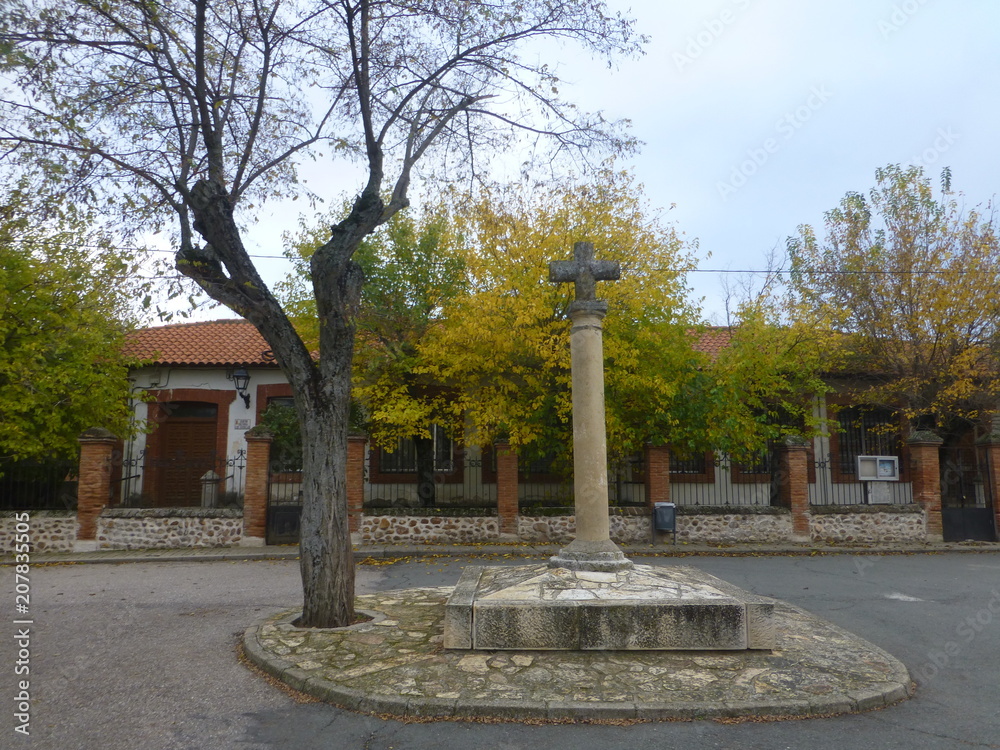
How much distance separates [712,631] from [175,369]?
52.6ft

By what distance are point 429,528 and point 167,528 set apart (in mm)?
5036

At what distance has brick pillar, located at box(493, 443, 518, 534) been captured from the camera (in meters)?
14.1

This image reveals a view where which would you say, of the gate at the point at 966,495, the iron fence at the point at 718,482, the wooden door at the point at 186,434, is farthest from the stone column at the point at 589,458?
the wooden door at the point at 186,434

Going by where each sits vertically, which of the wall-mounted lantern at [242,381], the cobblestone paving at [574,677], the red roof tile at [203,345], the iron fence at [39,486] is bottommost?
the cobblestone paving at [574,677]

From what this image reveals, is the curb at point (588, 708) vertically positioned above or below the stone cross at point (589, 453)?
below

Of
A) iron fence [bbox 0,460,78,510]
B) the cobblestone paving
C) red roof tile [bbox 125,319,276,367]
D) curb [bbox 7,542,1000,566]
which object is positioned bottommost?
curb [bbox 7,542,1000,566]

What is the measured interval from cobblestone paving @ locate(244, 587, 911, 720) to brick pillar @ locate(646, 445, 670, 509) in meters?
8.05

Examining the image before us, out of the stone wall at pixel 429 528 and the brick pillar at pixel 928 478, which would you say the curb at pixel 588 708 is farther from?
the brick pillar at pixel 928 478

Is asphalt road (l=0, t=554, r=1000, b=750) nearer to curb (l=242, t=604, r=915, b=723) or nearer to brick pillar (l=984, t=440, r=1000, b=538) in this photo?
curb (l=242, t=604, r=915, b=723)

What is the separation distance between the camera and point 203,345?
18.7 meters

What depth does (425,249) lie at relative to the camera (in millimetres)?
14570

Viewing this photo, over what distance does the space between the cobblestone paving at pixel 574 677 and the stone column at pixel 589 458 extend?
1.29 metres

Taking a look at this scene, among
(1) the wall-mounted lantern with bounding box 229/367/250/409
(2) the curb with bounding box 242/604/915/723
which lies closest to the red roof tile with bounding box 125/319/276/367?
(1) the wall-mounted lantern with bounding box 229/367/250/409

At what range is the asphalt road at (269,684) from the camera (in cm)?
423
